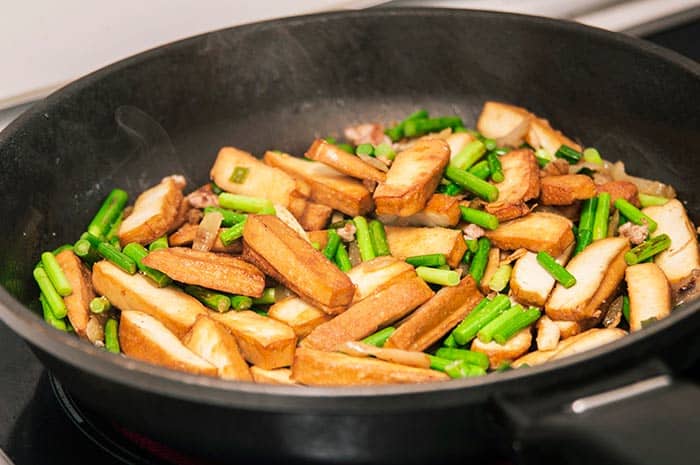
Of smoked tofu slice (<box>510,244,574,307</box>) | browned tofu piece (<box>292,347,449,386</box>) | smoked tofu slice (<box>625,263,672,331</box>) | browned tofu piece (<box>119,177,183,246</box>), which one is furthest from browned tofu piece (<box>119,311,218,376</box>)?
smoked tofu slice (<box>625,263,672,331</box>)

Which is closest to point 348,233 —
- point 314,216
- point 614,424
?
point 314,216

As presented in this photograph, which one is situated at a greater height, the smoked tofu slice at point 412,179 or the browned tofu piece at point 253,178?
the smoked tofu slice at point 412,179

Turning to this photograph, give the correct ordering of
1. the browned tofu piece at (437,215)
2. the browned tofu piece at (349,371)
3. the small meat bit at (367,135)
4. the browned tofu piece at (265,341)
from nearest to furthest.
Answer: the browned tofu piece at (349,371), the browned tofu piece at (265,341), the browned tofu piece at (437,215), the small meat bit at (367,135)

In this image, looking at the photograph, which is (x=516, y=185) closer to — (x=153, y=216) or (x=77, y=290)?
(x=153, y=216)

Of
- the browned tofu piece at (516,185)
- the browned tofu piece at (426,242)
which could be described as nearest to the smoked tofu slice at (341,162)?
the browned tofu piece at (426,242)

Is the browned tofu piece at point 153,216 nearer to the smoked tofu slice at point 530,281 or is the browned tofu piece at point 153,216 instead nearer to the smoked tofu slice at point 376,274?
the smoked tofu slice at point 376,274

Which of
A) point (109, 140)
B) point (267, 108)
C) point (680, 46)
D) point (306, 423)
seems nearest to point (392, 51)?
point (267, 108)

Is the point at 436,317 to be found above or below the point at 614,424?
below
